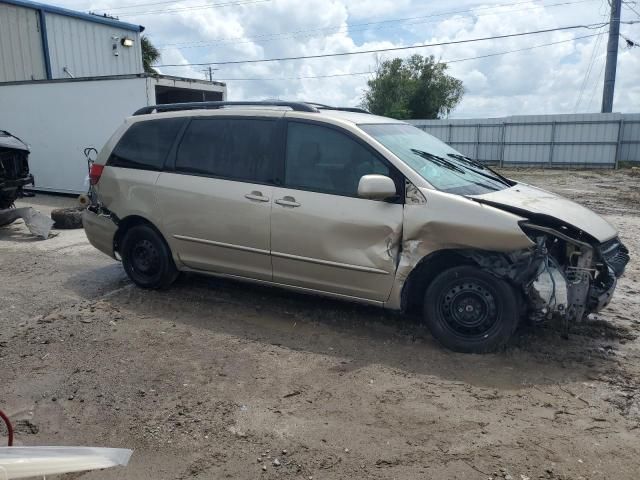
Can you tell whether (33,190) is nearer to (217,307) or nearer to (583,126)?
(217,307)

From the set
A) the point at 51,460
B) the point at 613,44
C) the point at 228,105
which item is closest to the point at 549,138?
the point at 613,44

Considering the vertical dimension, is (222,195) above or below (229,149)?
below

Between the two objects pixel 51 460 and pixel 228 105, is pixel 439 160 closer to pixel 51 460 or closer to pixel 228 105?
pixel 228 105

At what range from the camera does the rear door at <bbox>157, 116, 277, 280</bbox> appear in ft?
15.9

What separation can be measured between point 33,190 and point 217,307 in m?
10.6

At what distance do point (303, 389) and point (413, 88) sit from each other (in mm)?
42109

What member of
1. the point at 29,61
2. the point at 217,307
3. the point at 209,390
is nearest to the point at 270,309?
the point at 217,307

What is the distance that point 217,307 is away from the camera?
5328 millimetres

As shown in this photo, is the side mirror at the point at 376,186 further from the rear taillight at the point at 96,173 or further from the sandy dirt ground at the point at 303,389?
the rear taillight at the point at 96,173

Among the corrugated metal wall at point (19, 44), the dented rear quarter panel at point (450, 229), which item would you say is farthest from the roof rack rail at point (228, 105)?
the corrugated metal wall at point (19, 44)

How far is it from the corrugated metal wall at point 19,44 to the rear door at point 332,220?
12841mm

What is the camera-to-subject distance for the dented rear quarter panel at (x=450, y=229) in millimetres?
3959

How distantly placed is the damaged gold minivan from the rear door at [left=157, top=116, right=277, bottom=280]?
1cm

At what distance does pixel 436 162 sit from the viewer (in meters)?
4.72
